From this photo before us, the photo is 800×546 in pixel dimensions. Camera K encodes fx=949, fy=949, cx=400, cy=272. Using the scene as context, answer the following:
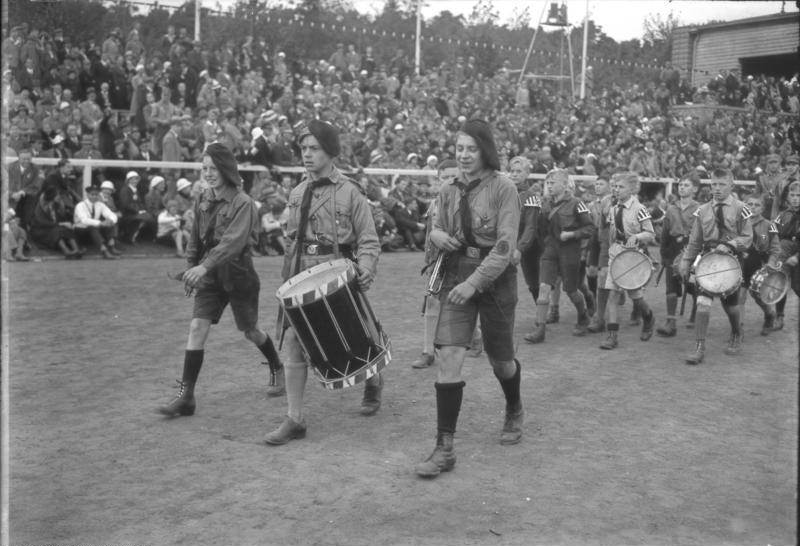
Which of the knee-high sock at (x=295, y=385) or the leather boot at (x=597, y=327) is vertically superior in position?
the knee-high sock at (x=295, y=385)

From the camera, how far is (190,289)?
250 inches

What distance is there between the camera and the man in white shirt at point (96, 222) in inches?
603

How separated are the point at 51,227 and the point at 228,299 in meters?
9.41

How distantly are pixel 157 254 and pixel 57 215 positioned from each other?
177 cm

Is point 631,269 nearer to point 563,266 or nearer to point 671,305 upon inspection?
point 563,266

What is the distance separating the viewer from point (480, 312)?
5695mm

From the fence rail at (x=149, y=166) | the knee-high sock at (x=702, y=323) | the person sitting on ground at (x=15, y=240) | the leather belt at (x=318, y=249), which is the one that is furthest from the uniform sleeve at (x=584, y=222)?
the person sitting on ground at (x=15, y=240)

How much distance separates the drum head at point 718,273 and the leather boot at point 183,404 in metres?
4.85

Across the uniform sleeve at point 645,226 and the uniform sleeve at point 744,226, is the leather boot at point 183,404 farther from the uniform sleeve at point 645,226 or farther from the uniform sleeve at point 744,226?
the uniform sleeve at point 744,226

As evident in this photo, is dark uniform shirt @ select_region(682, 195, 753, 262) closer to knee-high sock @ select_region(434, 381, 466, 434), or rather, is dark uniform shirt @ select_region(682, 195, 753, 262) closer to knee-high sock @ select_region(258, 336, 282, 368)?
knee-high sock @ select_region(258, 336, 282, 368)

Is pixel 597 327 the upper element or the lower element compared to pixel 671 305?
lower

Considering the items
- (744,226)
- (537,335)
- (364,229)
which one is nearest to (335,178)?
(364,229)

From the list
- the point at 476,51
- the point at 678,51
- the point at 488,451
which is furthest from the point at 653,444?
the point at 476,51

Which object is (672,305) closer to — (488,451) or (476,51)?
(488,451)
